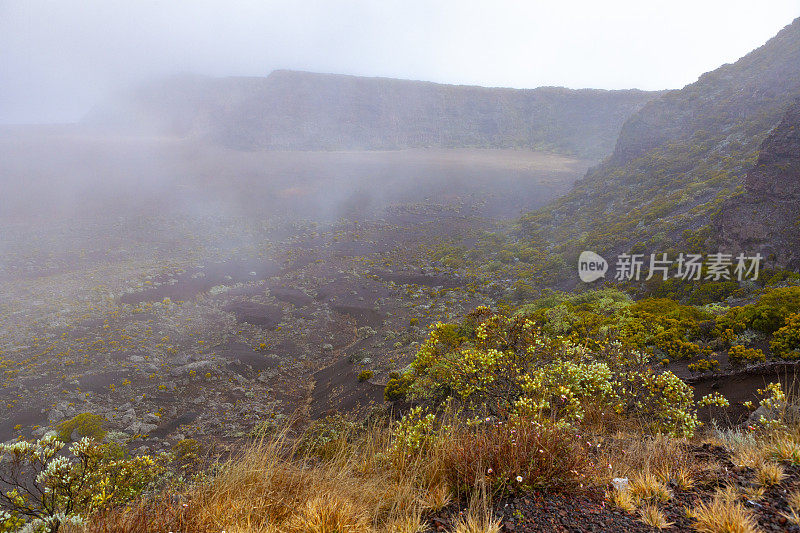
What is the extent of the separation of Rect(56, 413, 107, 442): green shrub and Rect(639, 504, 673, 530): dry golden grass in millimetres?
16088

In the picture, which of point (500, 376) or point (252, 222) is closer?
point (500, 376)

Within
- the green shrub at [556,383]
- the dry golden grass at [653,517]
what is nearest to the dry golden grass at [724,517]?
the dry golden grass at [653,517]

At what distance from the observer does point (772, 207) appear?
18.8m

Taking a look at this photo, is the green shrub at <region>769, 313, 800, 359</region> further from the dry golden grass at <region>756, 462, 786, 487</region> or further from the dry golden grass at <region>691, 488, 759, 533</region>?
the dry golden grass at <region>691, 488, 759, 533</region>

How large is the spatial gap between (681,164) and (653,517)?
151 feet

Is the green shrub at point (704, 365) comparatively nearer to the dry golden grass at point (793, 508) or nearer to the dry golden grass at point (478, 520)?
the dry golden grass at point (793, 508)

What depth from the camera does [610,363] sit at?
7.19 meters

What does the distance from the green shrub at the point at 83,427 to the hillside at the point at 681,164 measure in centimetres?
2975

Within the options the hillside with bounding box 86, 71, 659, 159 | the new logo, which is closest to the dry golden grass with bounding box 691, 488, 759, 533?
the new logo

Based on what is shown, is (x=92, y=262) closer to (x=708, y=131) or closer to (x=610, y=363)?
(x=610, y=363)

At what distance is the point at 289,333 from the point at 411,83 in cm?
10688

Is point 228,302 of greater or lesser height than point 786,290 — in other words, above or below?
below

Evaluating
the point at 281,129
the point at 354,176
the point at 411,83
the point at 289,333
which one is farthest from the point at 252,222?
the point at 411,83

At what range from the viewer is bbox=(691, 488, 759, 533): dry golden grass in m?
2.59
